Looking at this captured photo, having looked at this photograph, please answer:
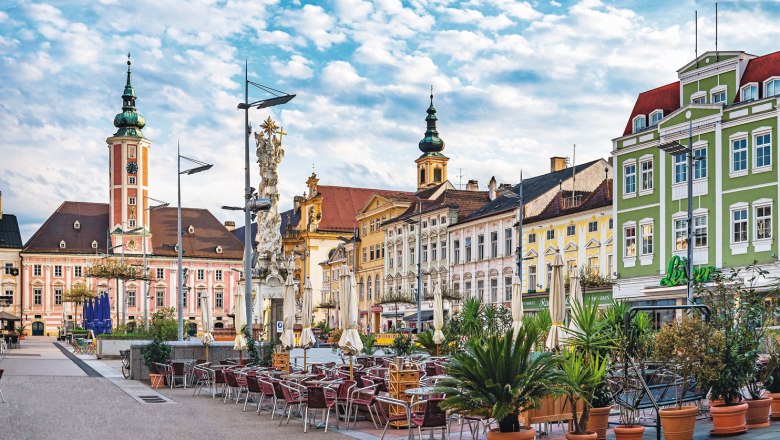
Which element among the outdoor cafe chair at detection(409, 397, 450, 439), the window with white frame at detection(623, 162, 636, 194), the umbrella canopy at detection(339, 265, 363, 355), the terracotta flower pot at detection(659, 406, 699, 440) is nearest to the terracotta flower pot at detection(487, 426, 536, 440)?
the terracotta flower pot at detection(659, 406, 699, 440)

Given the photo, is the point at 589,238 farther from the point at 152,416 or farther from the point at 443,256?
the point at 152,416

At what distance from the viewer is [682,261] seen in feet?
140

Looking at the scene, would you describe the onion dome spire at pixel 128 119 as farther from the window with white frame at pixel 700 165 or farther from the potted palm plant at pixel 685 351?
the potted palm plant at pixel 685 351

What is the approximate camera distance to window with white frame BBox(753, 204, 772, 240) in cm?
3903

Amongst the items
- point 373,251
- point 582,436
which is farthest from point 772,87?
point 373,251

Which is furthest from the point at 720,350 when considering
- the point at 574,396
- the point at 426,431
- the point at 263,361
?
the point at 263,361

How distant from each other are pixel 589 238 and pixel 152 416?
3875cm

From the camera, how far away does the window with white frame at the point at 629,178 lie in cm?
4716

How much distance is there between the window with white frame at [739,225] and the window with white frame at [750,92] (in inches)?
183

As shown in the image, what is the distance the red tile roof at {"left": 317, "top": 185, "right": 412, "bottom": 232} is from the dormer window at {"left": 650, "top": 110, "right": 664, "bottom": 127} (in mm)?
58636

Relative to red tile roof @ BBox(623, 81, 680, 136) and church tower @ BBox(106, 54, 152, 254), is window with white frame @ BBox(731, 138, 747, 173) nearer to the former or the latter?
red tile roof @ BBox(623, 81, 680, 136)

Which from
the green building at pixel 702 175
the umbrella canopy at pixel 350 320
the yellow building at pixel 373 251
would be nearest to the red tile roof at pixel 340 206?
the yellow building at pixel 373 251

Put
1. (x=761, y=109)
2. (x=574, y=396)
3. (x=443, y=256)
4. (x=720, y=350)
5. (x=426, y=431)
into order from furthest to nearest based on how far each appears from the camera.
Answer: (x=443, y=256) → (x=761, y=109) → (x=426, y=431) → (x=720, y=350) → (x=574, y=396)

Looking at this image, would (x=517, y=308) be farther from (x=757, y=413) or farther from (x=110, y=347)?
(x=110, y=347)
